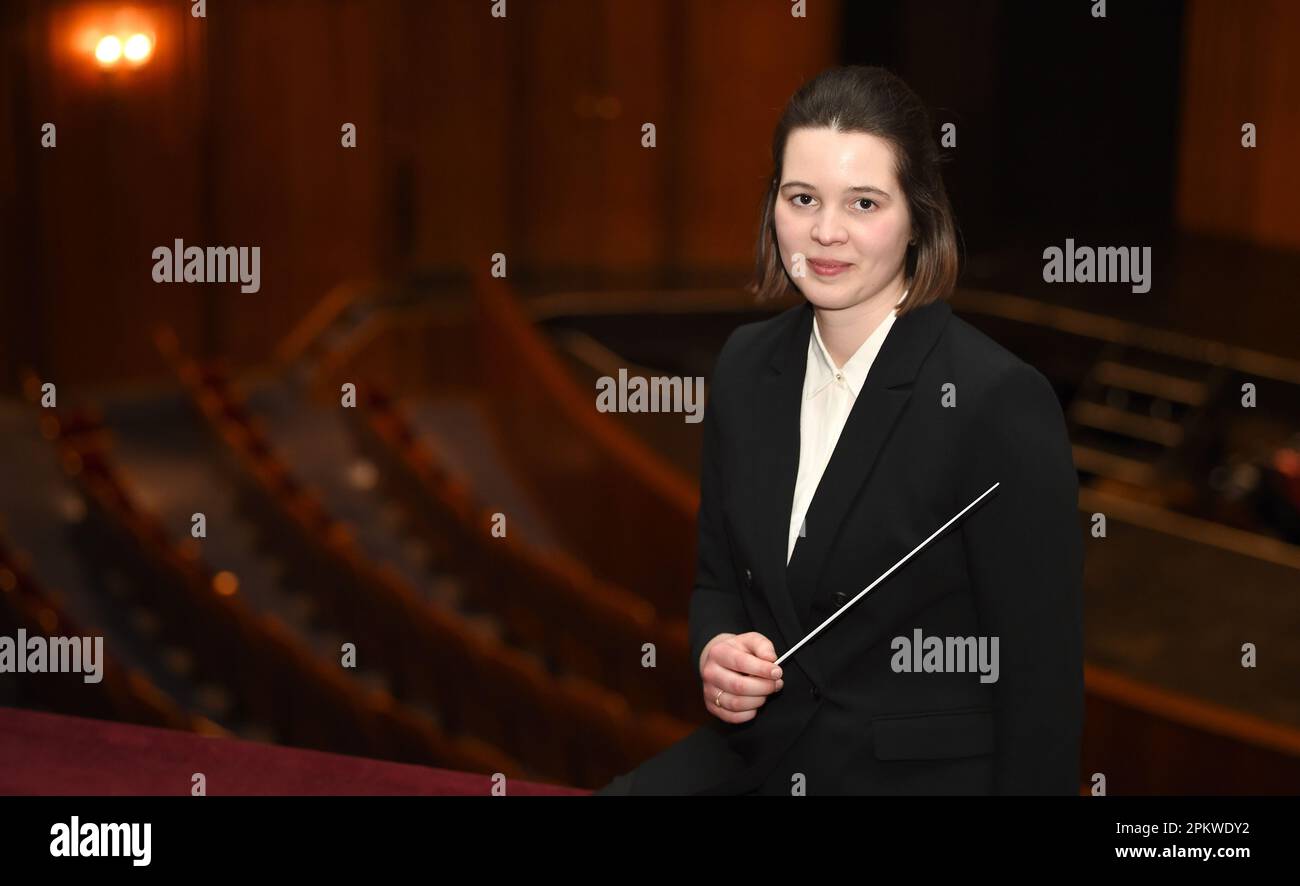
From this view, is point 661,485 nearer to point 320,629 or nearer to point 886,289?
point 320,629

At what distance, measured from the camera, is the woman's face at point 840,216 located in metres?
0.59

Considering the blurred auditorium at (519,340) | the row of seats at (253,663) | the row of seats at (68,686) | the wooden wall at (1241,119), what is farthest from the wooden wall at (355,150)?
the row of seats at (68,686)

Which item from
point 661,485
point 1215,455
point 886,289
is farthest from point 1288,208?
point 886,289

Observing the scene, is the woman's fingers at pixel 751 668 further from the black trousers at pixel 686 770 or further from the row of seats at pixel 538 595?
the row of seats at pixel 538 595

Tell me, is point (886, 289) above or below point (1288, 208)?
below

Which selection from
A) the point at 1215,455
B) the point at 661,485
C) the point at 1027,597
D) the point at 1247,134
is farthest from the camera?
the point at 1247,134

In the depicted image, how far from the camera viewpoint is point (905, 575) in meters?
0.60

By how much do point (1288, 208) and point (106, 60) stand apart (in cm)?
275

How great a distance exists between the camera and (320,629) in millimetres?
2363

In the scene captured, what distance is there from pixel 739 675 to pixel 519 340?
86.2 inches

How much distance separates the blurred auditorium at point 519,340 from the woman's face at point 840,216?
3.71ft

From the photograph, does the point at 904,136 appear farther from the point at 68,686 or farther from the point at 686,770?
the point at 68,686

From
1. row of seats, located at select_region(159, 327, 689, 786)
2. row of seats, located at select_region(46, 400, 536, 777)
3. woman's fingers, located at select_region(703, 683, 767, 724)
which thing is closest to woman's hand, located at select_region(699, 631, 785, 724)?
woman's fingers, located at select_region(703, 683, 767, 724)
